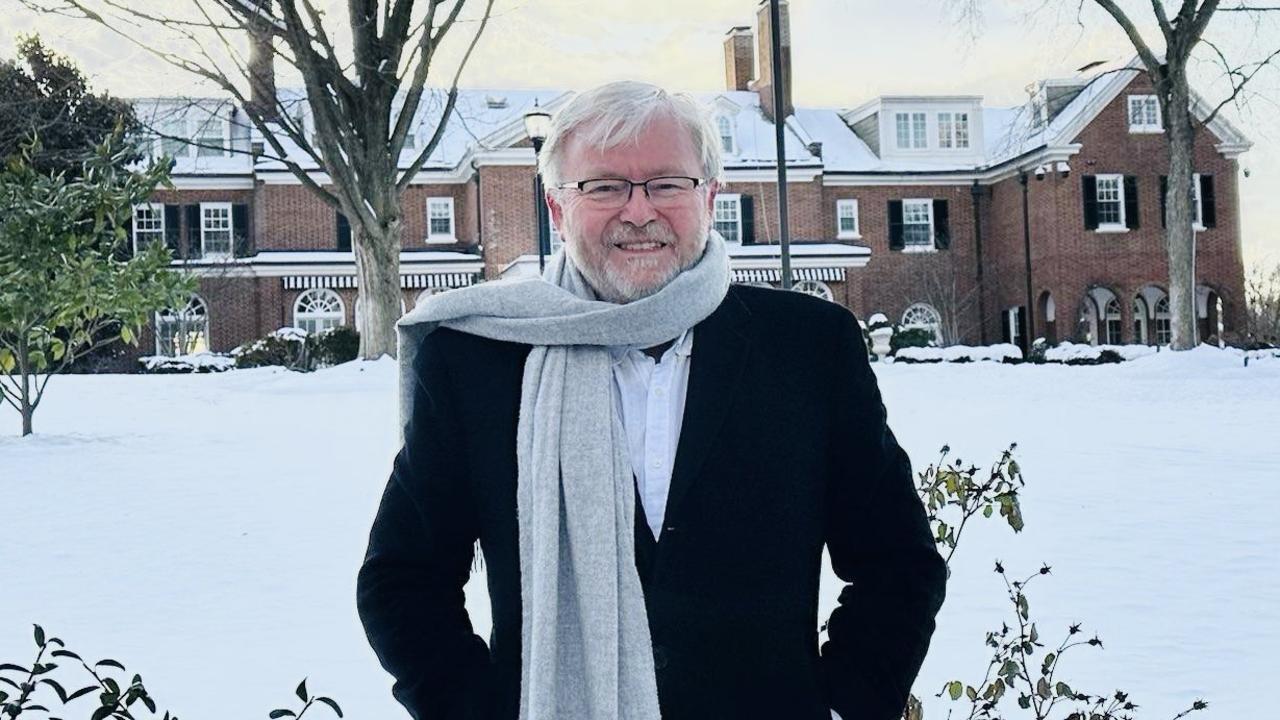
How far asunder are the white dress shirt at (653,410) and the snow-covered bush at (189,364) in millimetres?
27001

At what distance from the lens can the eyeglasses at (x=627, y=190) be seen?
241cm

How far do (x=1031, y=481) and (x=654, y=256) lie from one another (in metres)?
7.92

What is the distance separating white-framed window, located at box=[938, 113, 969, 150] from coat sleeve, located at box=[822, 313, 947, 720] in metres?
39.6

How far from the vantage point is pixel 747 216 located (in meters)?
38.5

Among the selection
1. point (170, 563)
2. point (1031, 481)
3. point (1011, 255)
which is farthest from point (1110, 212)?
point (170, 563)

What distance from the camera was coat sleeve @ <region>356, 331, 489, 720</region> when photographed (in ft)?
7.64

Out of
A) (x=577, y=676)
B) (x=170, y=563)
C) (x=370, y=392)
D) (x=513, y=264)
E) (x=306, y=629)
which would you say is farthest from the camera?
(x=513, y=264)

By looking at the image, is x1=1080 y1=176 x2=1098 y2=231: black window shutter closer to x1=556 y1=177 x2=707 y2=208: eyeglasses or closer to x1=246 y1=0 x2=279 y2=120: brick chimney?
x1=246 y1=0 x2=279 y2=120: brick chimney

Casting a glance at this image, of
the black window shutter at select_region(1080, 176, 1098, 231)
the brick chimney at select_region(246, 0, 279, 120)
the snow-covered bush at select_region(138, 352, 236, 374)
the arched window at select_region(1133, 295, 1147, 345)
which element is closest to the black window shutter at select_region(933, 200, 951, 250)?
the black window shutter at select_region(1080, 176, 1098, 231)

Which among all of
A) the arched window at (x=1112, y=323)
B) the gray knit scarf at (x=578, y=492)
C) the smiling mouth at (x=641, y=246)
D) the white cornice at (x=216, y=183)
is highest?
the white cornice at (x=216, y=183)

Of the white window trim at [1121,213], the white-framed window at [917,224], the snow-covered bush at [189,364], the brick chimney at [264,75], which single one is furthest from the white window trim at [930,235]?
the brick chimney at [264,75]

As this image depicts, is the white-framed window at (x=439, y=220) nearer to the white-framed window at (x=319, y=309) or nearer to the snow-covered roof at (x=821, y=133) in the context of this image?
the snow-covered roof at (x=821, y=133)

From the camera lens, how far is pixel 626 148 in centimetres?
239

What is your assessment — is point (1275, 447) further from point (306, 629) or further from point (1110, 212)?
point (1110, 212)
